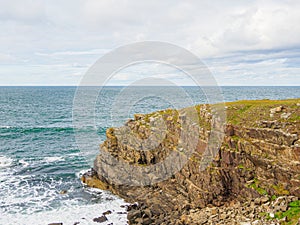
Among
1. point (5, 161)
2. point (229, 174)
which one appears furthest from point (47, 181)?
point (229, 174)

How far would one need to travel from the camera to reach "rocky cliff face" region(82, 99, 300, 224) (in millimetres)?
25547

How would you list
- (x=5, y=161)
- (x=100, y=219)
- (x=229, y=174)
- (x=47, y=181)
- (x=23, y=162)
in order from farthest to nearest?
(x=5, y=161), (x=23, y=162), (x=47, y=181), (x=100, y=219), (x=229, y=174)

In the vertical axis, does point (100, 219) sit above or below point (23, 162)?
below

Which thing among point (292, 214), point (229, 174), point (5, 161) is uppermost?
point (229, 174)

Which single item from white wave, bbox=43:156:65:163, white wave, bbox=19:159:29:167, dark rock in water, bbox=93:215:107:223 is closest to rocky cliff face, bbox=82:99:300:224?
dark rock in water, bbox=93:215:107:223

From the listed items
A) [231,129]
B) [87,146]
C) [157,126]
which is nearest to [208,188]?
[231,129]

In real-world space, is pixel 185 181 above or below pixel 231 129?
below

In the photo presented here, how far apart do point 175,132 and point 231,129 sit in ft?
26.8

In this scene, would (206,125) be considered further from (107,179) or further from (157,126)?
(107,179)

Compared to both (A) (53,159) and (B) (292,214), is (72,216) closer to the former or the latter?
(B) (292,214)

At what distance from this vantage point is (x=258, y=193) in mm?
27062

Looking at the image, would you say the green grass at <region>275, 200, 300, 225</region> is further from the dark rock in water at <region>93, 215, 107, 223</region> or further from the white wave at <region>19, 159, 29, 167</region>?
the white wave at <region>19, 159, 29, 167</region>

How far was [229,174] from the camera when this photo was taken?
30047 millimetres

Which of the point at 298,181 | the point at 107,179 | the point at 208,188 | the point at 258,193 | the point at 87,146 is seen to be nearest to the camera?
the point at 298,181
